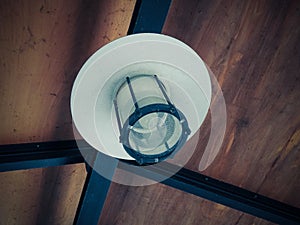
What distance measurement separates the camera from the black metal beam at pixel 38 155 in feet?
4.56

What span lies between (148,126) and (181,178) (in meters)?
0.82

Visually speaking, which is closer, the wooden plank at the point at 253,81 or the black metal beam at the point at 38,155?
the wooden plank at the point at 253,81

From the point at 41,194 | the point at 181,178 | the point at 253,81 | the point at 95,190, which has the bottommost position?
the point at 41,194

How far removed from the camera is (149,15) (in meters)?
1.05

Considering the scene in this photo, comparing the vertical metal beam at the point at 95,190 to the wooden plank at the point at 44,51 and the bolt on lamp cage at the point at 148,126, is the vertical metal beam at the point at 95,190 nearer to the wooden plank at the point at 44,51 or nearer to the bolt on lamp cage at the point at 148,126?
the wooden plank at the point at 44,51

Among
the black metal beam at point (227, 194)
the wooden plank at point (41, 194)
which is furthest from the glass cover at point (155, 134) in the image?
the wooden plank at point (41, 194)

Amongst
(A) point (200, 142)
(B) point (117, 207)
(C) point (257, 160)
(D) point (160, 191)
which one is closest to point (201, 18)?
(A) point (200, 142)

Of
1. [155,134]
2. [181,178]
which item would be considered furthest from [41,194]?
[155,134]

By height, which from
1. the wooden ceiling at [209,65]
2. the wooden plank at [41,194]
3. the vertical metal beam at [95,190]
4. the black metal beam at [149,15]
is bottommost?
the wooden plank at [41,194]

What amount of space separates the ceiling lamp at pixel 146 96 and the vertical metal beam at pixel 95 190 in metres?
0.58

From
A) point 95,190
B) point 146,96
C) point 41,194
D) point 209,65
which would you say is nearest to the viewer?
point 146,96

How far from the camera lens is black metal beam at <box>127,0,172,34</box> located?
1.03 metres

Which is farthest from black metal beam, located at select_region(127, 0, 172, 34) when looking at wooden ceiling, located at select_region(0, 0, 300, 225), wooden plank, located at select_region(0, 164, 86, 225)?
wooden plank, located at select_region(0, 164, 86, 225)

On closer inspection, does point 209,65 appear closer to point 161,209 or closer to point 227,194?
point 227,194
